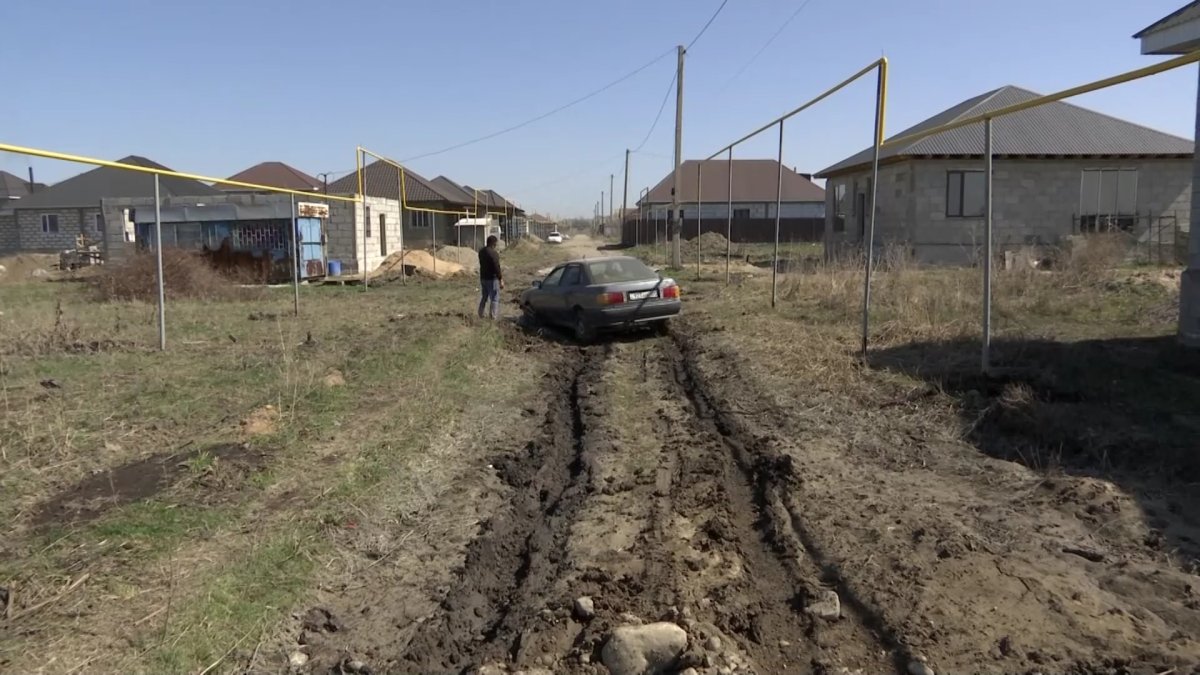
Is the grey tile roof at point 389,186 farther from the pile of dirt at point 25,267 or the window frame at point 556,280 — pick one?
the window frame at point 556,280

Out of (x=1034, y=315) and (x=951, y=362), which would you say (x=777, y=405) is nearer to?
(x=951, y=362)

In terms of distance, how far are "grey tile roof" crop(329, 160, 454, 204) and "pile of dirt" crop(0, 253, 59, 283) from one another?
65.1 ft

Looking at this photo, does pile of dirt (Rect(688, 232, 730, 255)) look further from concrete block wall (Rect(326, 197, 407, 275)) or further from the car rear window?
the car rear window

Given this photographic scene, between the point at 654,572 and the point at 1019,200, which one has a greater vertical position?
the point at 1019,200

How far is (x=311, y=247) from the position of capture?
23.4 m

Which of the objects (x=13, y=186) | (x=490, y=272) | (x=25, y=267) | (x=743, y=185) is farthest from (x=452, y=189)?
(x=490, y=272)

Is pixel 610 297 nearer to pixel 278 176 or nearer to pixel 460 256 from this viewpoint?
pixel 460 256

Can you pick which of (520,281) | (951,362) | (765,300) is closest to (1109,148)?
(765,300)

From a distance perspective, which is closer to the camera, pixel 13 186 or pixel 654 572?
pixel 654 572

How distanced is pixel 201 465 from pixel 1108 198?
26.5 meters

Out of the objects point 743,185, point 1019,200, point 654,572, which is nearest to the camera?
point 654,572

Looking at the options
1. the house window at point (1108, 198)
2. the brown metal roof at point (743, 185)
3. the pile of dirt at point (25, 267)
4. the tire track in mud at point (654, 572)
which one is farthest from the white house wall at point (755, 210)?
the tire track in mud at point (654, 572)

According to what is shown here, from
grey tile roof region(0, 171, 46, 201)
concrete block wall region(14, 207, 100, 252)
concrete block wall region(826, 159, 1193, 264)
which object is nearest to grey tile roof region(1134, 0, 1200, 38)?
concrete block wall region(826, 159, 1193, 264)

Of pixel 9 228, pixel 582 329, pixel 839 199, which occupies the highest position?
pixel 839 199
